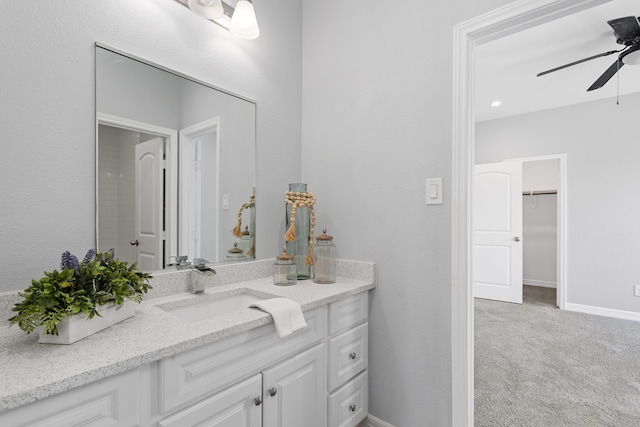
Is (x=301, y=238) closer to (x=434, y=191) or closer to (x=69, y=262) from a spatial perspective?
(x=434, y=191)

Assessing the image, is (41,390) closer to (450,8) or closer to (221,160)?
(221,160)

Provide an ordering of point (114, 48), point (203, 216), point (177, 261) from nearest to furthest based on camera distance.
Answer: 1. point (114, 48)
2. point (177, 261)
3. point (203, 216)

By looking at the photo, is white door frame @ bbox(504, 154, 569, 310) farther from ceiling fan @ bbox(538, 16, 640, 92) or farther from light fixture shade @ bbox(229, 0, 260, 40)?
light fixture shade @ bbox(229, 0, 260, 40)

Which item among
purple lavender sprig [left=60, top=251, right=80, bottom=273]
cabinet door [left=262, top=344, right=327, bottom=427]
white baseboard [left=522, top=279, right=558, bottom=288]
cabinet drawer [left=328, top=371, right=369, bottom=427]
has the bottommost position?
white baseboard [left=522, top=279, right=558, bottom=288]

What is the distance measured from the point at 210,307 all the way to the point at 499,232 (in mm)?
4236

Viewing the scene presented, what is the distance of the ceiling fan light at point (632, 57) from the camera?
2.45 metres

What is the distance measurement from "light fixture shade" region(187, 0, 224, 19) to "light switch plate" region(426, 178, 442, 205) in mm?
1257

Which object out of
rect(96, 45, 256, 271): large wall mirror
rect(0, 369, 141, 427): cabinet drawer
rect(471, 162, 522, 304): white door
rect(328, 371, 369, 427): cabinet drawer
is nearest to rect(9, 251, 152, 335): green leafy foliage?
rect(0, 369, 141, 427): cabinet drawer

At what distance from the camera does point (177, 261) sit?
1.45 m

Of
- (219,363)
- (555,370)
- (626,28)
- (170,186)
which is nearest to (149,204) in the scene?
(170,186)

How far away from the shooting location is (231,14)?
1574 millimetres

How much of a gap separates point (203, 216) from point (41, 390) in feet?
3.21

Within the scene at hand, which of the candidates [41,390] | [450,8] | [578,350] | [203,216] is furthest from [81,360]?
[578,350]

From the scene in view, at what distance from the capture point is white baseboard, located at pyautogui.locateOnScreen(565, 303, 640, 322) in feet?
12.2
